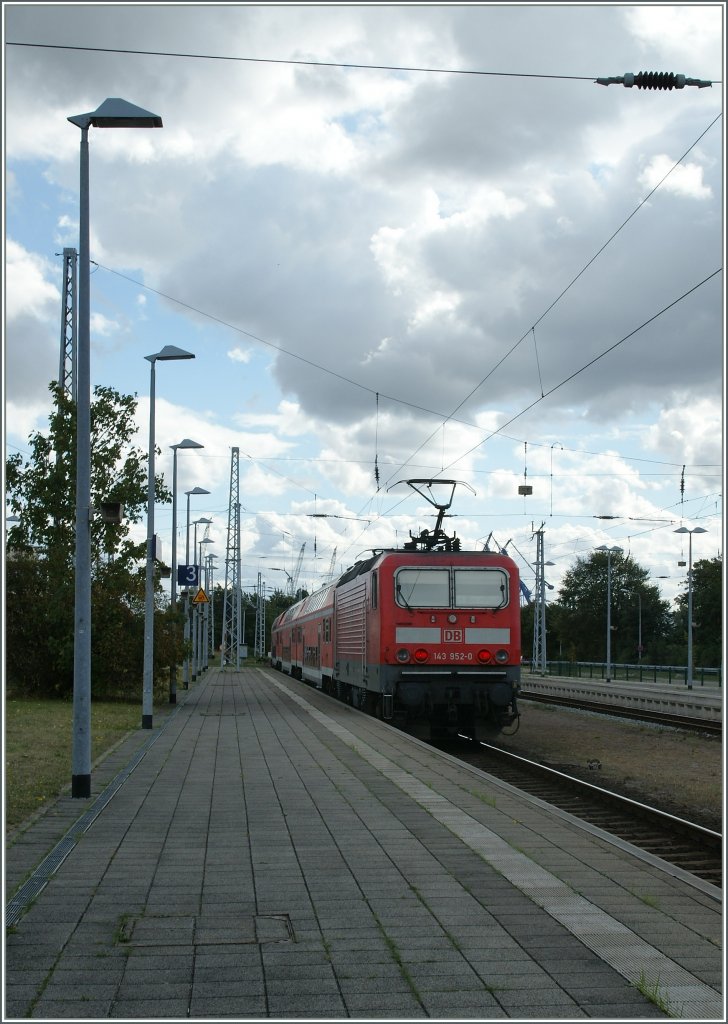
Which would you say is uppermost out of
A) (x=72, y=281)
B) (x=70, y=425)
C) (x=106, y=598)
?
(x=72, y=281)

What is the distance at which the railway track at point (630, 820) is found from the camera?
9781 mm

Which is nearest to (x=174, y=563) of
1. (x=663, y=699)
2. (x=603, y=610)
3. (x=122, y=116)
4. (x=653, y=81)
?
(x=663, y=699)

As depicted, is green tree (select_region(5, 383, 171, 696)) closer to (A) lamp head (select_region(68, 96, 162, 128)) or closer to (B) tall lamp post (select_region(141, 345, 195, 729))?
(B) tall lamp post (select_region(141, 345, 195, 729))

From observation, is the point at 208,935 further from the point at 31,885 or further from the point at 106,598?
the point at 106,598

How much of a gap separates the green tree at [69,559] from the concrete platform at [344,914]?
54.4 ft

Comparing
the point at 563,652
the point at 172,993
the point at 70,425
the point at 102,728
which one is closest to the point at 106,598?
the point at 70,425

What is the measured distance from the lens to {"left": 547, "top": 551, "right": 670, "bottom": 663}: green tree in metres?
86.8

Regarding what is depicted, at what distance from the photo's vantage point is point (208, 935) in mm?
6168

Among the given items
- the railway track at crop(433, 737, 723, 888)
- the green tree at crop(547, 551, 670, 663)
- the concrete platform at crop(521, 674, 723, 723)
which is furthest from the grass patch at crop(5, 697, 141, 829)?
the green tree at crop(547, 551, 670, 663)

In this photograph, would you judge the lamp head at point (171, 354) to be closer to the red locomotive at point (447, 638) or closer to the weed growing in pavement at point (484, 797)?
the red locomotive at point (447, 638)

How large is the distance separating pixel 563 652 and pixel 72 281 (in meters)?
80.2

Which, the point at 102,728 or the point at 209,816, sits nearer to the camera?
the point at 209,816

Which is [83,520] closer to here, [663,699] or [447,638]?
[447,638]

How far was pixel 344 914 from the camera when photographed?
21.6ft
